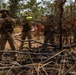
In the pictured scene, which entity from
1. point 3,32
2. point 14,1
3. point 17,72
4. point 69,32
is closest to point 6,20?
point 3,32

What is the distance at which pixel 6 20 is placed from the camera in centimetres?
932

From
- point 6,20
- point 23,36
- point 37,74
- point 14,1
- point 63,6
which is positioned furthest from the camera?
point 14,1

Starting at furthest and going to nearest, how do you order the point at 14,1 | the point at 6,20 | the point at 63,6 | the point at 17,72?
1. the point at 14,1
2. the point at 6,20
3. the point at 63,6
4. the point at 17,72

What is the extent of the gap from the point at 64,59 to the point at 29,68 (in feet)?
2.47

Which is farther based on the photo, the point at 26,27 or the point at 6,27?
the point at 26,27

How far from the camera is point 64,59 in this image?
6.40m

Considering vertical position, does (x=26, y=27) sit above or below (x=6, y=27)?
below

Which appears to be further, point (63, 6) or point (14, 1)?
point (14, 1)

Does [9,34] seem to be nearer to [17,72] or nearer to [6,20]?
[6,20]

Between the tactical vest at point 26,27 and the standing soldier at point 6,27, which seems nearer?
the standing soldier at point 6,27

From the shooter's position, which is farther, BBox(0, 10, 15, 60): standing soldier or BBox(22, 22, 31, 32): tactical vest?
BBox(22, 22, 31, 32): tactical vest

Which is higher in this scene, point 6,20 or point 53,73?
point 6,20

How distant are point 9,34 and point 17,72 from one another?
3311mm

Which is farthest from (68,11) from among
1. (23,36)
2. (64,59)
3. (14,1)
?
(14,1)
